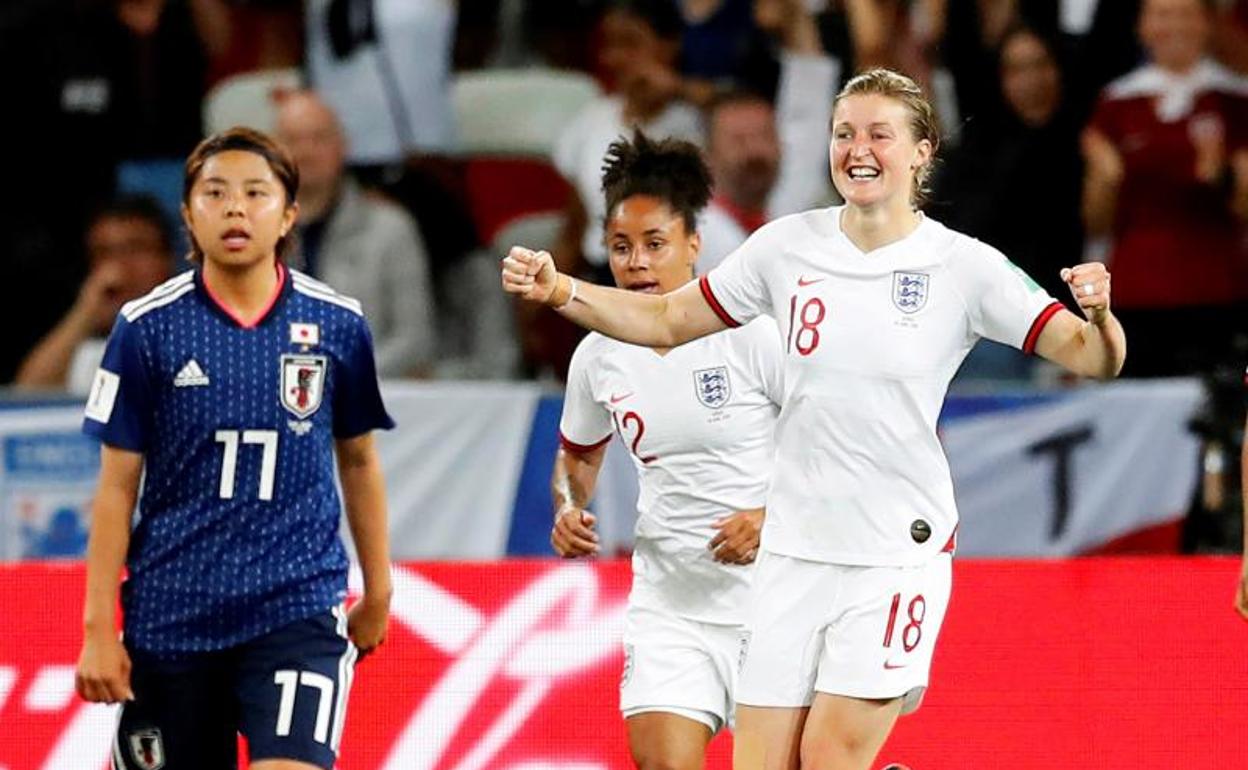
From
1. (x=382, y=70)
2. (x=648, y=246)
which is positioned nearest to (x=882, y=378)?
(x=648, y=246)

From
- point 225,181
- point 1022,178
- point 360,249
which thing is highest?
point 1022,178

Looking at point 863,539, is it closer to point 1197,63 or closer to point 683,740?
point 683,740

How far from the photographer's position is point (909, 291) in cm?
536

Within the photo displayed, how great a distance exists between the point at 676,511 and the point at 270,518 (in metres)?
1.22

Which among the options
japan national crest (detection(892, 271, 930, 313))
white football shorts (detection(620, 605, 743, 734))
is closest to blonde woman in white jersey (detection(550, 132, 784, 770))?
white football shorts (detection(620, 605, 743, 734))

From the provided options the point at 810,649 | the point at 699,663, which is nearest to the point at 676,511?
the point at 699,663

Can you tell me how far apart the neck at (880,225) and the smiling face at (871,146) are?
40 mm

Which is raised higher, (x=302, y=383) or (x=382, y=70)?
(x=382, y=70)

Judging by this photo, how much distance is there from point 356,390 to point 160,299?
0.47 meters

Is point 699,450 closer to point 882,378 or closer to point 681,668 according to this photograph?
point 681,668

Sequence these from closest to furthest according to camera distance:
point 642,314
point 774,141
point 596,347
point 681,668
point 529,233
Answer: point 642,314 < point 681,668 < point 596,347 < point 774,141 < point 529,233

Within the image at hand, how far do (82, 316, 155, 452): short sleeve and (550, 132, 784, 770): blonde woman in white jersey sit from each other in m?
1.19

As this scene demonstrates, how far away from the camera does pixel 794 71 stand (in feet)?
35.8

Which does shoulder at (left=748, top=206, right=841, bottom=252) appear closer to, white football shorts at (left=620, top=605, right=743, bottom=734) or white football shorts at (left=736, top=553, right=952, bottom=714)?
white football shorts at (left=736, top=553, right=952, bottom=714)
